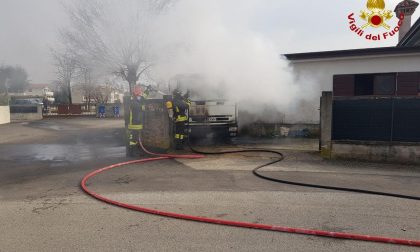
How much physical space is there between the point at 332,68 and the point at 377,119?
4.89 m

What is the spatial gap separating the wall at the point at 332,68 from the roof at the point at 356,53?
6.5 inches

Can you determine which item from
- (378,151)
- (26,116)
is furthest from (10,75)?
(378,151)

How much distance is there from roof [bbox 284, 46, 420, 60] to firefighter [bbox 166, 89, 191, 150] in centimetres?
511

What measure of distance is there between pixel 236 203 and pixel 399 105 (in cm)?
552

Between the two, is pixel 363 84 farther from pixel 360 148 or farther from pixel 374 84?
pixel 360 148

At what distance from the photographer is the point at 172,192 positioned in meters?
5.41

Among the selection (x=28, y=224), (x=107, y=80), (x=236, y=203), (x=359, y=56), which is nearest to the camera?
(x=28, y=224)

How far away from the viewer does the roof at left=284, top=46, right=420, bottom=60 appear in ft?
37.2

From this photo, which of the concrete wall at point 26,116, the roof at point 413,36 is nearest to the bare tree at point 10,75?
the concrete wall at point 26,116

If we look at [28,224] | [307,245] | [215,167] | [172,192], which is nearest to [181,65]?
[215,167]

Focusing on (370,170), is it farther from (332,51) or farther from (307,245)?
(332,51)

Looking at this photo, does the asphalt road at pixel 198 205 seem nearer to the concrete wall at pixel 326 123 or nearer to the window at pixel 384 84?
the concrete wall at pixel 326 123

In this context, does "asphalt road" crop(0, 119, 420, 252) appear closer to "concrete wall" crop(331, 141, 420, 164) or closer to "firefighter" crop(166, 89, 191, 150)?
"concrete wall" crop(331, 141, 420, 164)

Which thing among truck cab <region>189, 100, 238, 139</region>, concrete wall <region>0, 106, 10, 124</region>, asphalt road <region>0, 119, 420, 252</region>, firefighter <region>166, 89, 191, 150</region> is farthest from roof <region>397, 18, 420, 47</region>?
concrete wall <region>0, 106, 10, 124</region>
